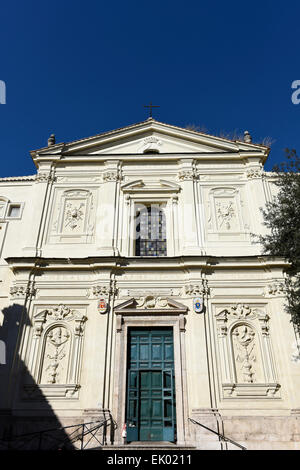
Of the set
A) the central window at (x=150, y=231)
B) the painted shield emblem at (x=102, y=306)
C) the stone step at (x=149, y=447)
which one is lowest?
the stone step at (x=149, y=447)

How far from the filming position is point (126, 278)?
12.7 meters

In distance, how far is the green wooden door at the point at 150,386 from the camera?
10.6m

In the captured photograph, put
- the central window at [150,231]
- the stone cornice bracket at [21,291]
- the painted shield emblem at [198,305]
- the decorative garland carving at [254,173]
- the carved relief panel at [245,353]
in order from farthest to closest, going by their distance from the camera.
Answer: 1. the decorative garland carving at [254,173]
2. the central window at [150,231]
3. the stone cornice bracket at [21,291]
4. the painted shield emblem at [198,305]
5. the carved relief panel at [245,353]

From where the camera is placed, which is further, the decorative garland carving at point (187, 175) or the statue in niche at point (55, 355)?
the decorative garland carving at point (187, 175)

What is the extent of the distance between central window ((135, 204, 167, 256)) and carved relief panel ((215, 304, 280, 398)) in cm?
345

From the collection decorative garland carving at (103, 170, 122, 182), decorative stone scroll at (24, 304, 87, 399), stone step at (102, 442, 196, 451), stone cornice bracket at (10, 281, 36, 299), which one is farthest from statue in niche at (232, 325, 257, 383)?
decorative garland carving at (103, 170, 122, 182)

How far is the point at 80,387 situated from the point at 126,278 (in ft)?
12.7

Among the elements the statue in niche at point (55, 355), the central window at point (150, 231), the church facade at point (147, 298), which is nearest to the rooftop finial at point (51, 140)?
the church facade at point (147, 298)

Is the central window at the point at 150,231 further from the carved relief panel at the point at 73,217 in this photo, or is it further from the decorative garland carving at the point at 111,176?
the carved relief panel at the point at 73,217

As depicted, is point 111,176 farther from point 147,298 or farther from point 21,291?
point 21,291

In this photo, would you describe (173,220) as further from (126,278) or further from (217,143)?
(217,143)

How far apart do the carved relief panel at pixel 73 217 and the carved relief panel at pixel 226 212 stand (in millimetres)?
4875

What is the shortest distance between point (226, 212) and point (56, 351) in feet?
27.5

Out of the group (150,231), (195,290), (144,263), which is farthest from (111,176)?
→ (195,290)
